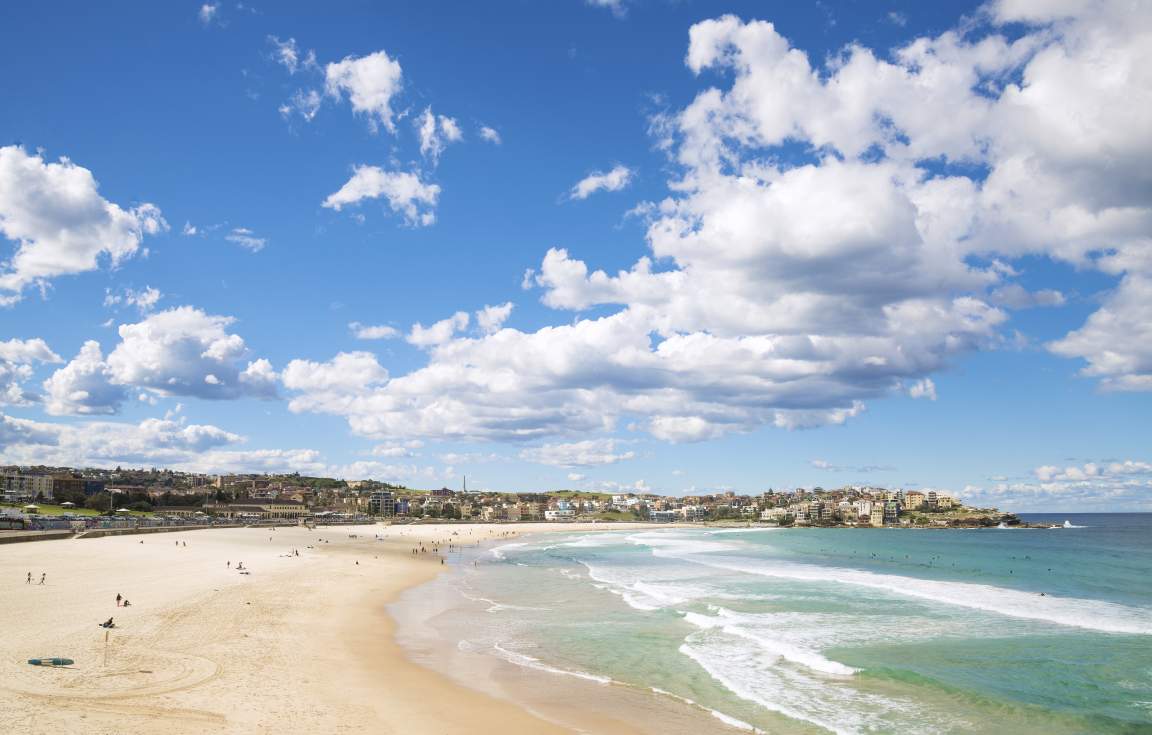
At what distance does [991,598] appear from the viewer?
38.5 metres

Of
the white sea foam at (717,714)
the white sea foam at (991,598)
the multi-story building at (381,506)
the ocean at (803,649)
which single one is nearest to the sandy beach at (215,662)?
the ocean at (803,649)

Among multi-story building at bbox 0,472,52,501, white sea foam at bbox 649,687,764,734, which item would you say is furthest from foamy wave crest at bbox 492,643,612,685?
multi-story building at bbox 0,472,52,501

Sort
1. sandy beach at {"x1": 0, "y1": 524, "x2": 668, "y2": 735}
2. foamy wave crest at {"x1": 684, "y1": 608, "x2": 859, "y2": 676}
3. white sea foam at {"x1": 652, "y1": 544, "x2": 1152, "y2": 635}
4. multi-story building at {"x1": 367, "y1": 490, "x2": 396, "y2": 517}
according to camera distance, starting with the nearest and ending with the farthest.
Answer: sandy beach at {"x1": 0, "y1": 524, "x2": 668, "y2": 735}, foamy wave crest at {"x1": 684, "y1": 608, "x2": 859, "y2": 676}, white sea foam at {"x1": 652, "y1": 544, "x2": 1152, "y2": 635}, multi-story building at {"x1": 367, "y1": 490, "x2": 396, "y2": 517}

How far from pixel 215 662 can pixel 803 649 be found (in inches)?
725

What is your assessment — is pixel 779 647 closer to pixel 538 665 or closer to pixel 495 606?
pixel 538 665

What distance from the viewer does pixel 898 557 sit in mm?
72250

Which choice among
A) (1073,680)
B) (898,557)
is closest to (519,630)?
(1073,680)

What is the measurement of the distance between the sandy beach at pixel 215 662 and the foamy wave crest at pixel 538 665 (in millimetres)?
2840

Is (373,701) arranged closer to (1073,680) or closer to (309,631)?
(309,631)

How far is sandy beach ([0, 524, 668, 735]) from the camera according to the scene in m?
14.4

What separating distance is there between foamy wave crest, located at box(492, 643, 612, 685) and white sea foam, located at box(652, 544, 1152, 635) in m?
23.0

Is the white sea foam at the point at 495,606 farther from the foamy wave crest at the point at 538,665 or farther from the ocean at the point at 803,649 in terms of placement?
the foamy wave crest at the point at 538,665

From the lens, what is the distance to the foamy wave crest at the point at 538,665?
779 inches

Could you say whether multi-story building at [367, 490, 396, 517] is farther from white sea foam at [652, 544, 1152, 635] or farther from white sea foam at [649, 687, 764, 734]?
white sea foam at [649, 687, 764, 734]
